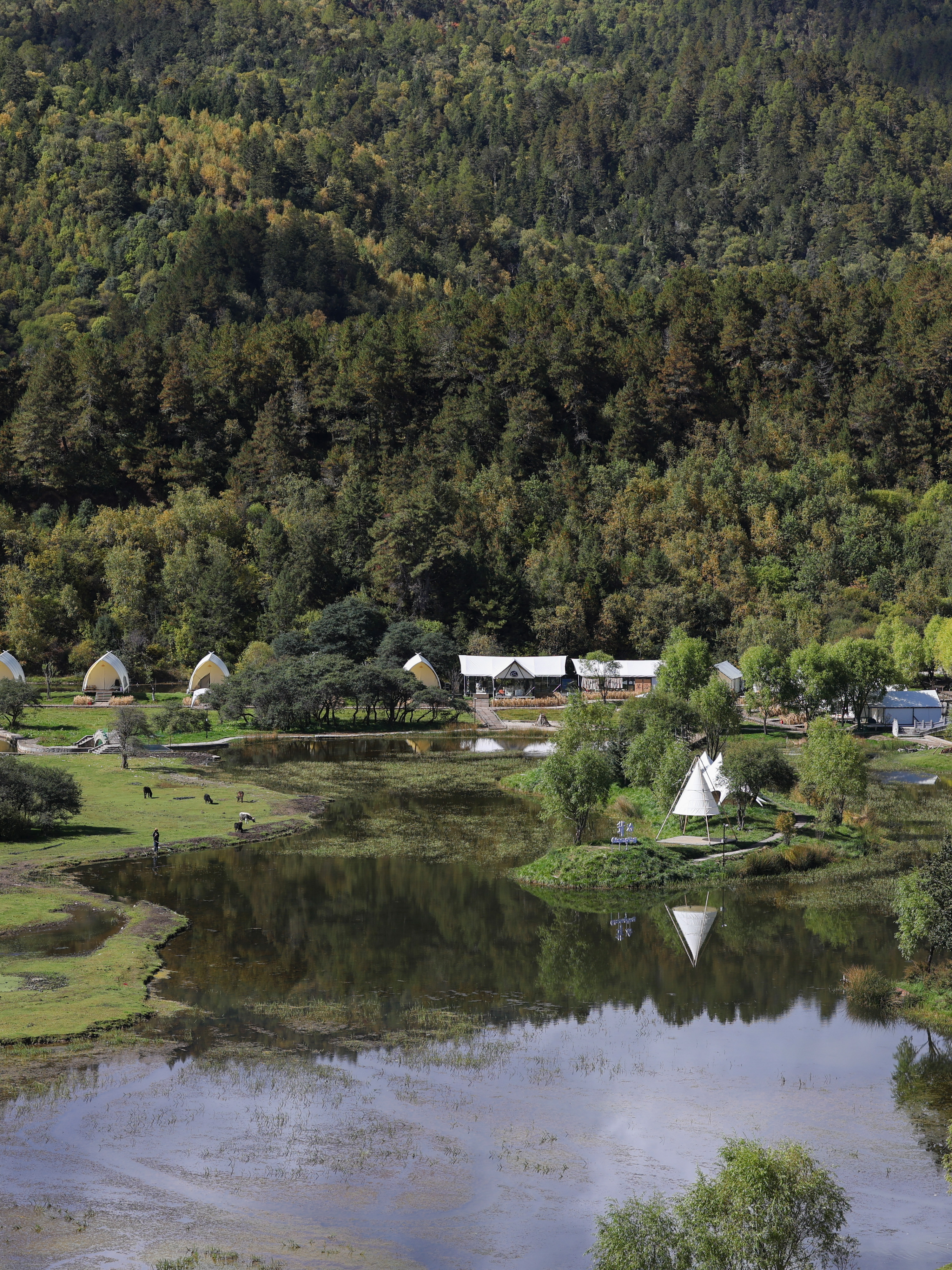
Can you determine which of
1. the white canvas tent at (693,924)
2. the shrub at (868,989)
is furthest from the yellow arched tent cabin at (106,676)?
the shrub at (868,989)

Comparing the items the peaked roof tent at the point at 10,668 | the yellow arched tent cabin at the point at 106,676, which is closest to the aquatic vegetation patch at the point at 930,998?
the yellow arched tent cabin at the point at 106,676

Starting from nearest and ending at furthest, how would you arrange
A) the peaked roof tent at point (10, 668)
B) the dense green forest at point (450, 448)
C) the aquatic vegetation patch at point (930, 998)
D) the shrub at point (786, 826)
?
the aquatic vegetation patch at point (930, 998) < the shrub at point (786, 826) < the peaked roof tent at point (10, 668) < the dense green forest at point (450, 448)

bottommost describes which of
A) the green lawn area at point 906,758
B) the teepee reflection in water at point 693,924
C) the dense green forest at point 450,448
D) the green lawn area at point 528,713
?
the green lawn area at point 528,713

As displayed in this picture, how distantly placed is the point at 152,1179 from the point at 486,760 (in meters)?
47.8

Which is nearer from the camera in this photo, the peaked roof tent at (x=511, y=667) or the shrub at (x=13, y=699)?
the shrub at (x=13, y=699)

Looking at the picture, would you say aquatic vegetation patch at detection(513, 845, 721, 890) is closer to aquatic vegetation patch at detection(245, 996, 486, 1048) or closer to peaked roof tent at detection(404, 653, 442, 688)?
aquatic vegetation patch at detection(245, 996, 486, 1048)

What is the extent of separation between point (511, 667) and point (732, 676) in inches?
629

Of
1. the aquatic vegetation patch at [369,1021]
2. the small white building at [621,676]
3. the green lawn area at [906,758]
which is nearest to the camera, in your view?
the aquatic vegetation patch at [369,1021]

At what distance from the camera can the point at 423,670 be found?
290ft

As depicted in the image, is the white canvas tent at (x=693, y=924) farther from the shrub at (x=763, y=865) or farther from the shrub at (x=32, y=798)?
the shrub at (x=32, y=798)

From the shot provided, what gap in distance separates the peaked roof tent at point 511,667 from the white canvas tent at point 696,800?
1886 inches

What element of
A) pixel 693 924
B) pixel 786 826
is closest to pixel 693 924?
pixel 693 924

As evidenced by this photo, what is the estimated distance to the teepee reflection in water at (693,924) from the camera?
110 feet

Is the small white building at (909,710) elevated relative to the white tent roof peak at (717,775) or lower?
lower
